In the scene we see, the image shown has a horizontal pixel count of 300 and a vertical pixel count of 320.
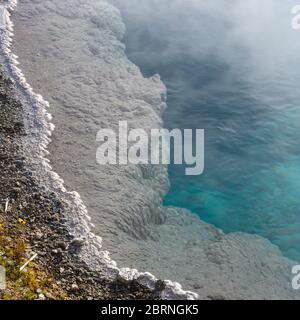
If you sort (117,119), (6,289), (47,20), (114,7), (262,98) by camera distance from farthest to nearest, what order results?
(114,7)
(262,98)
(47,20)
(117,119)
(6,289)

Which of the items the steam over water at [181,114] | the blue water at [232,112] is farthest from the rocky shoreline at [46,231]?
the blue water at [232,112]

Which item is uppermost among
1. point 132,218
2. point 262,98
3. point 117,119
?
point 262,98

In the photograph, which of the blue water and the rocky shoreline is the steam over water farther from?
the rocky shoreline

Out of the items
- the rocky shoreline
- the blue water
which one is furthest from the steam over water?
the rocky shoreline

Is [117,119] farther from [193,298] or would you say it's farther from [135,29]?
[135,29]

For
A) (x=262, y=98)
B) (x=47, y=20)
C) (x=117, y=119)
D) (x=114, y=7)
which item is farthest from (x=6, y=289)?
(x=114, y=7)

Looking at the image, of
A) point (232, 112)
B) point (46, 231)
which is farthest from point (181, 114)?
point (46, 231)
